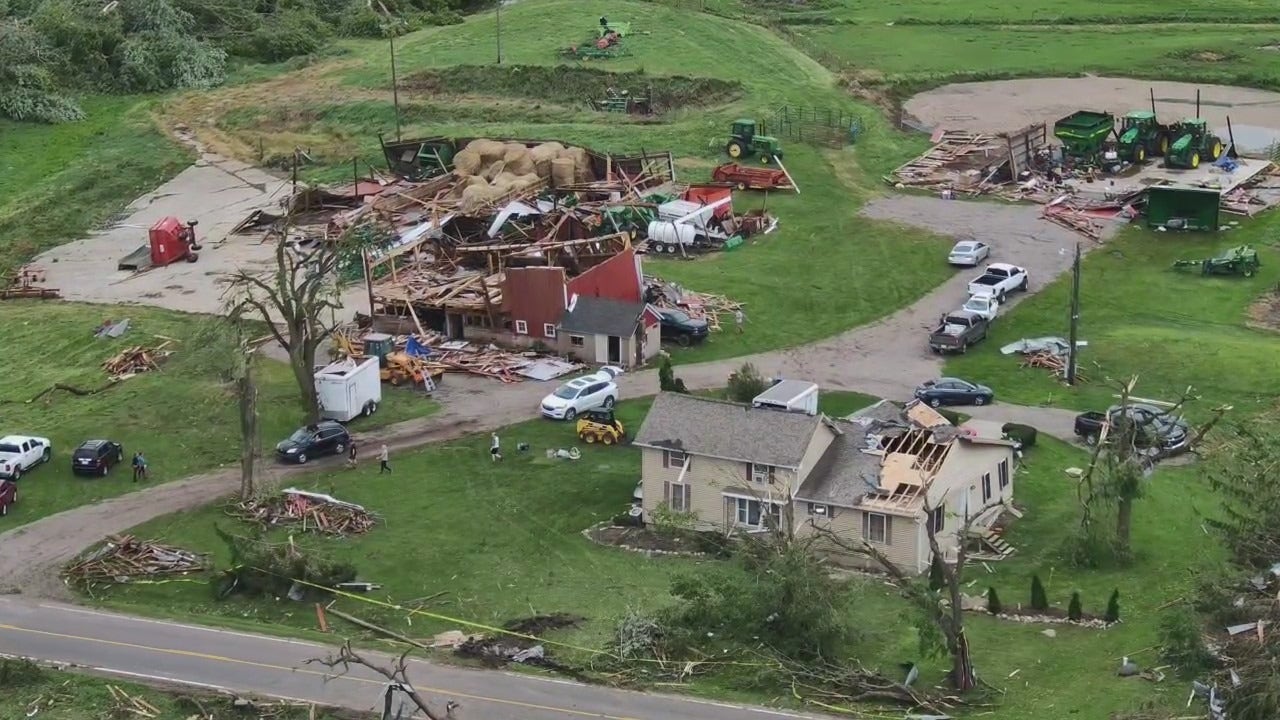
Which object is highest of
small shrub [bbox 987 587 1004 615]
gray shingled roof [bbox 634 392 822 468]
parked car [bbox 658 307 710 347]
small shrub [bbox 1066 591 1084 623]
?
gray shingled roof [bbox 634 392 822 468]

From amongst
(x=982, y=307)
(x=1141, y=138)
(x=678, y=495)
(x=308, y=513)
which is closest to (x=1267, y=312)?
(x=982, y=307)

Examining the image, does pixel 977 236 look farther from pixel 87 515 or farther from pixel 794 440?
pixel 87 515

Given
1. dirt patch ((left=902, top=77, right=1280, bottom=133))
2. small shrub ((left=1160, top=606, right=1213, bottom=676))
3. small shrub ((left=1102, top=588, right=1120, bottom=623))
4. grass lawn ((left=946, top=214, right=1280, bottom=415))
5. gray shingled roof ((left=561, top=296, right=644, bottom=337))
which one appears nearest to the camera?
small shrub ((left=1160, top=606, right=1213, bottom=676))

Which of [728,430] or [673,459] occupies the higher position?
[728,430]

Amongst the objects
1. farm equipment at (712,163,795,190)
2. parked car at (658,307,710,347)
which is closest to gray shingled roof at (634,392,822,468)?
parked car at (658,307,710,347)

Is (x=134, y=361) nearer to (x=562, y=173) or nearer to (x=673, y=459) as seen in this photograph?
(x=673, y=459)

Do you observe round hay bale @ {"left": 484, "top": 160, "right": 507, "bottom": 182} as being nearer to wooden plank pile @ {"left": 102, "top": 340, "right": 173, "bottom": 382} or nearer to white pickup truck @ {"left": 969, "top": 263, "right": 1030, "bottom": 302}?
wooden plank pile @ {"left": 102, "top": 340, "right": 173, "bottom": 382}
